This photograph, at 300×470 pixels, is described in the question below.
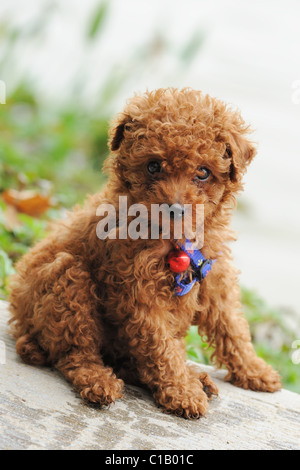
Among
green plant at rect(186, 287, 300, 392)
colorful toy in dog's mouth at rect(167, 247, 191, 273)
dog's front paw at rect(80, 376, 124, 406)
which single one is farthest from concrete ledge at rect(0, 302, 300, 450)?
green plant at rect(186, 287, 300, 392)

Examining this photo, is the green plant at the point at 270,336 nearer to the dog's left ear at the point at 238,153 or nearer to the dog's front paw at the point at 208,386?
the dog's front paw at the point at 208,386

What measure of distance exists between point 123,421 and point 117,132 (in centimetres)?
170

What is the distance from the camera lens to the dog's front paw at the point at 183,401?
11.2 feet

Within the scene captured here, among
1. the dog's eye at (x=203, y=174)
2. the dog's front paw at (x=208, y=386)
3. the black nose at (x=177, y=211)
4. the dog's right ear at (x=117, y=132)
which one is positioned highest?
the dog's right ear at (x=117, y=132)

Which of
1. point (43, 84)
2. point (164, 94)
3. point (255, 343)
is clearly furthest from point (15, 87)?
point (164, 94)

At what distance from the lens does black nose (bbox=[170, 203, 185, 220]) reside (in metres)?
3.06

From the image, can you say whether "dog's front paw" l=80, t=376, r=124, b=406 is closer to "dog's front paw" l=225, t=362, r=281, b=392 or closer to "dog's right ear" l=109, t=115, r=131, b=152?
"dog's front paw" l=225, t=362, r=281, b=392

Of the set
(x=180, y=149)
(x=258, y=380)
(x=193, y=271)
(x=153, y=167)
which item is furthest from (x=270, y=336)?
(x=180, y=149)

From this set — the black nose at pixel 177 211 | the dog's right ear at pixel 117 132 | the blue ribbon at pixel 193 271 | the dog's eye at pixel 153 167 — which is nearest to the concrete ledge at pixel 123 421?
the blue ribbon at pixel 193 271

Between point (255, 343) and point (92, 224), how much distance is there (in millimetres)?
2881

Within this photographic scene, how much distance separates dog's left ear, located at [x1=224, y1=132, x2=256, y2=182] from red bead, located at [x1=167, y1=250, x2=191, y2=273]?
537 mm

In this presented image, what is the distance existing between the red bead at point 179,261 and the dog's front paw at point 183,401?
714 millimetres
